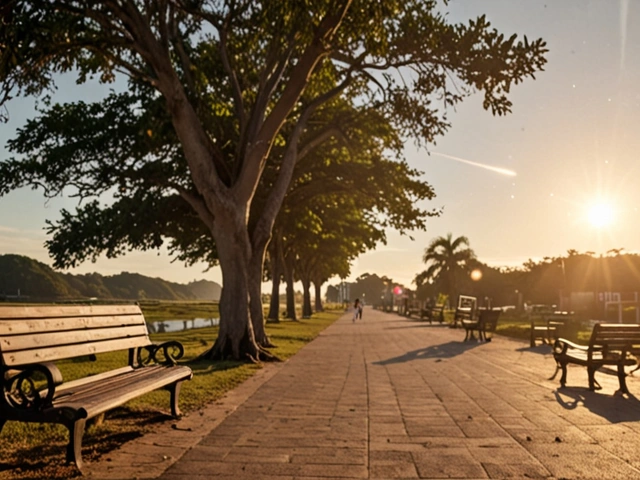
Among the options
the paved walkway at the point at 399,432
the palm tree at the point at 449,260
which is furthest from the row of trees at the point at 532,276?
the paved walkway at the point at 399,432

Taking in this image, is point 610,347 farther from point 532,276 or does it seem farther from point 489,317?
point 532,276

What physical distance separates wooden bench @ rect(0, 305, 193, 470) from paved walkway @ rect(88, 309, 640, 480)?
50cm

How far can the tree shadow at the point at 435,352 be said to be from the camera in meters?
14.5

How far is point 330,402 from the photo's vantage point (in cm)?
820

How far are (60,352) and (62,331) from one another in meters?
→ 0.21

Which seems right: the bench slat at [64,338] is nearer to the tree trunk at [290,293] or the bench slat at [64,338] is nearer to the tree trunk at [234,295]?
the tree trunk at [234,295]

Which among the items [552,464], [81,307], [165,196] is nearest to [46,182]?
[165,196]

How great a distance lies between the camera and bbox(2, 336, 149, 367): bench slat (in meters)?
4.73

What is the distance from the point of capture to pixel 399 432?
625 cm

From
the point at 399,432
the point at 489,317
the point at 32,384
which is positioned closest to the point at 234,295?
the point at 399,432

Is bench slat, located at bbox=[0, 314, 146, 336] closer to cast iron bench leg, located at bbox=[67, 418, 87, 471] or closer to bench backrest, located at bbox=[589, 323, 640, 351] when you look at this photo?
cast iron bench leg, located at bbox=[67, 418, 87, 471]

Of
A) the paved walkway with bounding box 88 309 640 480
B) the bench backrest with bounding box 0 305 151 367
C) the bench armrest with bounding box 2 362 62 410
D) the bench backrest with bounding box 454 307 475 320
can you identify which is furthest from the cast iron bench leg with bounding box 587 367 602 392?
the bench backrest with bounding box 454 307 475 320

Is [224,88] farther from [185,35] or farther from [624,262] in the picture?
[624,262]

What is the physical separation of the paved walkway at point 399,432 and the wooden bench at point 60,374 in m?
0.50
